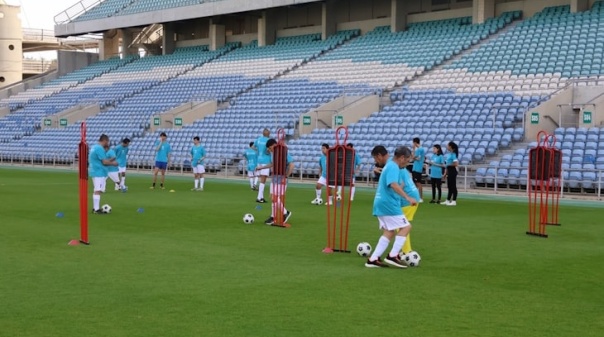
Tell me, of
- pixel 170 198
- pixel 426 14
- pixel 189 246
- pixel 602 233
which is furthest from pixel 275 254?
pixel 426 14

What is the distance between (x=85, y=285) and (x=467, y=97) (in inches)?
1015

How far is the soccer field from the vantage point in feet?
26.4

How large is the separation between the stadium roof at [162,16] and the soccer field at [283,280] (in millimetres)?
32219

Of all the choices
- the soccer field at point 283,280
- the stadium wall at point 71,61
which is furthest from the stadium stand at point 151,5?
the soccer field at point 283,280

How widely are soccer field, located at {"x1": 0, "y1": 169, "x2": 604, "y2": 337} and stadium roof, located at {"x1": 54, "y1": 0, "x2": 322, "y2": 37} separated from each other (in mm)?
32219

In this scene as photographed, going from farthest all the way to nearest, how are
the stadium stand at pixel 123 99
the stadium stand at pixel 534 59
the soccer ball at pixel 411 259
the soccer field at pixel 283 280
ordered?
the stadium stand at pixel 123 99 < the stadium stand at pixel 534 59 < the soccer ball at pixel 411 259 < the soccer field at pixel 283 280

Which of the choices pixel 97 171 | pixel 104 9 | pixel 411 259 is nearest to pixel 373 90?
pixel 97 171

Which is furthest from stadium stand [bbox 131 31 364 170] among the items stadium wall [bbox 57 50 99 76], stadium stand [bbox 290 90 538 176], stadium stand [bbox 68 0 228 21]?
stadium wall [bbox 57 50 99 76]

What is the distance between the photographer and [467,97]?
110 feet

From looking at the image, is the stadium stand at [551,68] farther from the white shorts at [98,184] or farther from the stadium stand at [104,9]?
the stadium stand at [104,9]

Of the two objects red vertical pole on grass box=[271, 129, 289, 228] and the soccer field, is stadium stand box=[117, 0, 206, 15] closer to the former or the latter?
the soccer field

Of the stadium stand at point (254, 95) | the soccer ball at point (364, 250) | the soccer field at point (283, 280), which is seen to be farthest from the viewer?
the stadium stand at point (254, 95)

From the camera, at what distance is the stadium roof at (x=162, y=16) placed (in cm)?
4981

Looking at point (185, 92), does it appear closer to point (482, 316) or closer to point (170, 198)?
point (170, 198)
